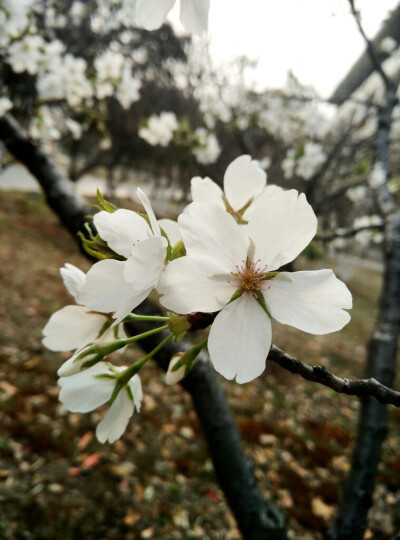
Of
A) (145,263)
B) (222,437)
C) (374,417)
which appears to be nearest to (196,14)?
(145,263)

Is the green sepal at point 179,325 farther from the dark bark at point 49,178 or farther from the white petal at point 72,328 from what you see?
the dark bark at point 49,178

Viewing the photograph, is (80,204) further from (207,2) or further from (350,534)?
(350,534)

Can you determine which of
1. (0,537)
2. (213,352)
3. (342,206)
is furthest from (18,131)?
(342,206)

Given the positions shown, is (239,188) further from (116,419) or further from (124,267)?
(116,419)

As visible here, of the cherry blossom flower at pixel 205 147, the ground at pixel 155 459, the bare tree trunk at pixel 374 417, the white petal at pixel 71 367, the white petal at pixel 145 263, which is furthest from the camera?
the cherry blossom flower at pixel 205 147

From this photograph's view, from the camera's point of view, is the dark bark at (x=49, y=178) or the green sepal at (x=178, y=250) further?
the dark bark at (x=49, y=178)

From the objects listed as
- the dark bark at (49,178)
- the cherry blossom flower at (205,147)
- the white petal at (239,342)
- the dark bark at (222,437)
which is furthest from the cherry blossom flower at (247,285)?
the cherry blossom flower at (205,147)

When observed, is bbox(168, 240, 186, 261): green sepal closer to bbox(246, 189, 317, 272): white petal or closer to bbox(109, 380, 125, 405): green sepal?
bbox(246, 189, 317, 272): white petal
